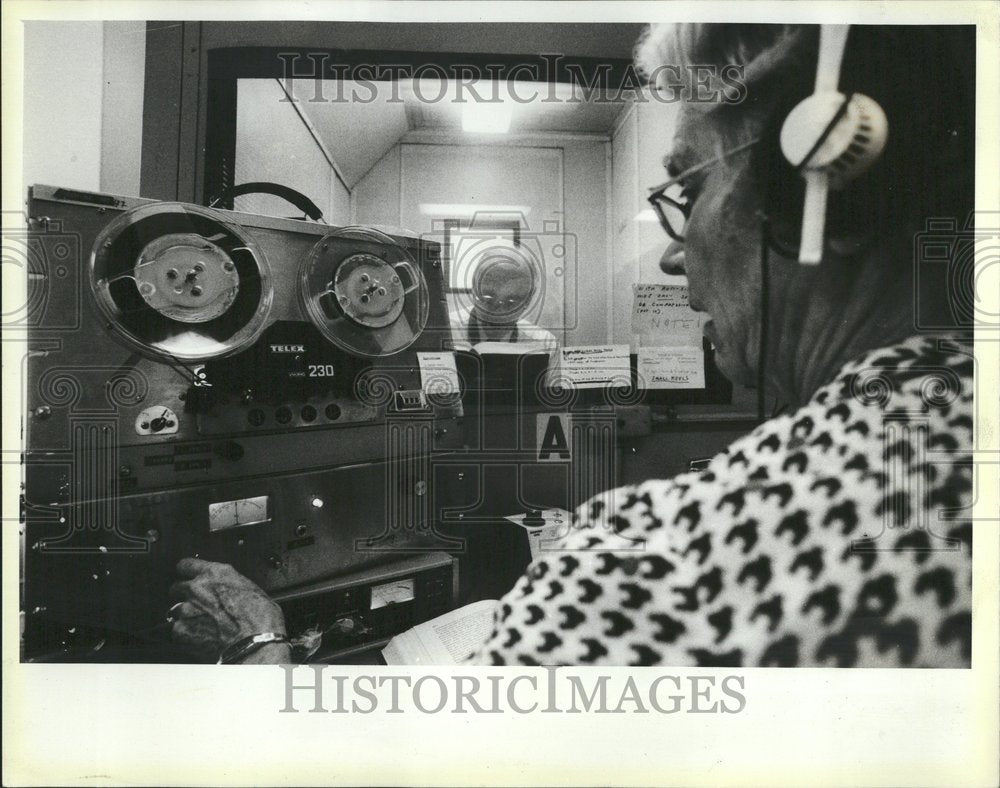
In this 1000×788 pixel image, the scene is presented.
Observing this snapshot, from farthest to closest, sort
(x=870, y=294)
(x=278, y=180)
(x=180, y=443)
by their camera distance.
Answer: (x=278, y=180), (x=870, y=294), (x=180, y=443)

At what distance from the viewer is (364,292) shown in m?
0.90

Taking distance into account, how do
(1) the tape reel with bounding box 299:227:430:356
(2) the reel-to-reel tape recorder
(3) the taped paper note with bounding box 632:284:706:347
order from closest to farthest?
(2) the reel-to-reel tape recorder → (1) the tape reel with bounding box 299:227:430:356 → (3) the taped paper note with bounding box 632:284:706:347

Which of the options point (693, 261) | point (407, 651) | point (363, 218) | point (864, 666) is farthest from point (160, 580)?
point (864, 666)

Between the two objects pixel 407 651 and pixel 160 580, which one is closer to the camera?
pixel 160 580

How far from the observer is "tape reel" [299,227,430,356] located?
0.87 metres

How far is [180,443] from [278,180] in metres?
0.59

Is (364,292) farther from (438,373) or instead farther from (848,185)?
(848,185)

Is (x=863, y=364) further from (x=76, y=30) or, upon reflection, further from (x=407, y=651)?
(x=76, y=30)

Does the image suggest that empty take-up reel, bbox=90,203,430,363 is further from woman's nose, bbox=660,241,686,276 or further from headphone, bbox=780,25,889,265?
headphone, bbox=780,25,889,265

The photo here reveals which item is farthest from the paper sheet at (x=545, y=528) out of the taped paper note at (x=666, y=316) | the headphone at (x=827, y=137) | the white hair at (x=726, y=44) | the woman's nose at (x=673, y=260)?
the white hair at (x=726, y=44)

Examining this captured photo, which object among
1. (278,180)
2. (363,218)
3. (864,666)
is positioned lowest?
(864,666)

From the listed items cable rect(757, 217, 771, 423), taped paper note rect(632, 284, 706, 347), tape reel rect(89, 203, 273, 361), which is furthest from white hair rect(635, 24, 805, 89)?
tape reel rect(89, 203, 273, 361)

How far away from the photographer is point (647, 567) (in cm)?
81

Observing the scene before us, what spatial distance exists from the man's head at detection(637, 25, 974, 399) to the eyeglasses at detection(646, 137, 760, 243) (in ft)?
0.24
